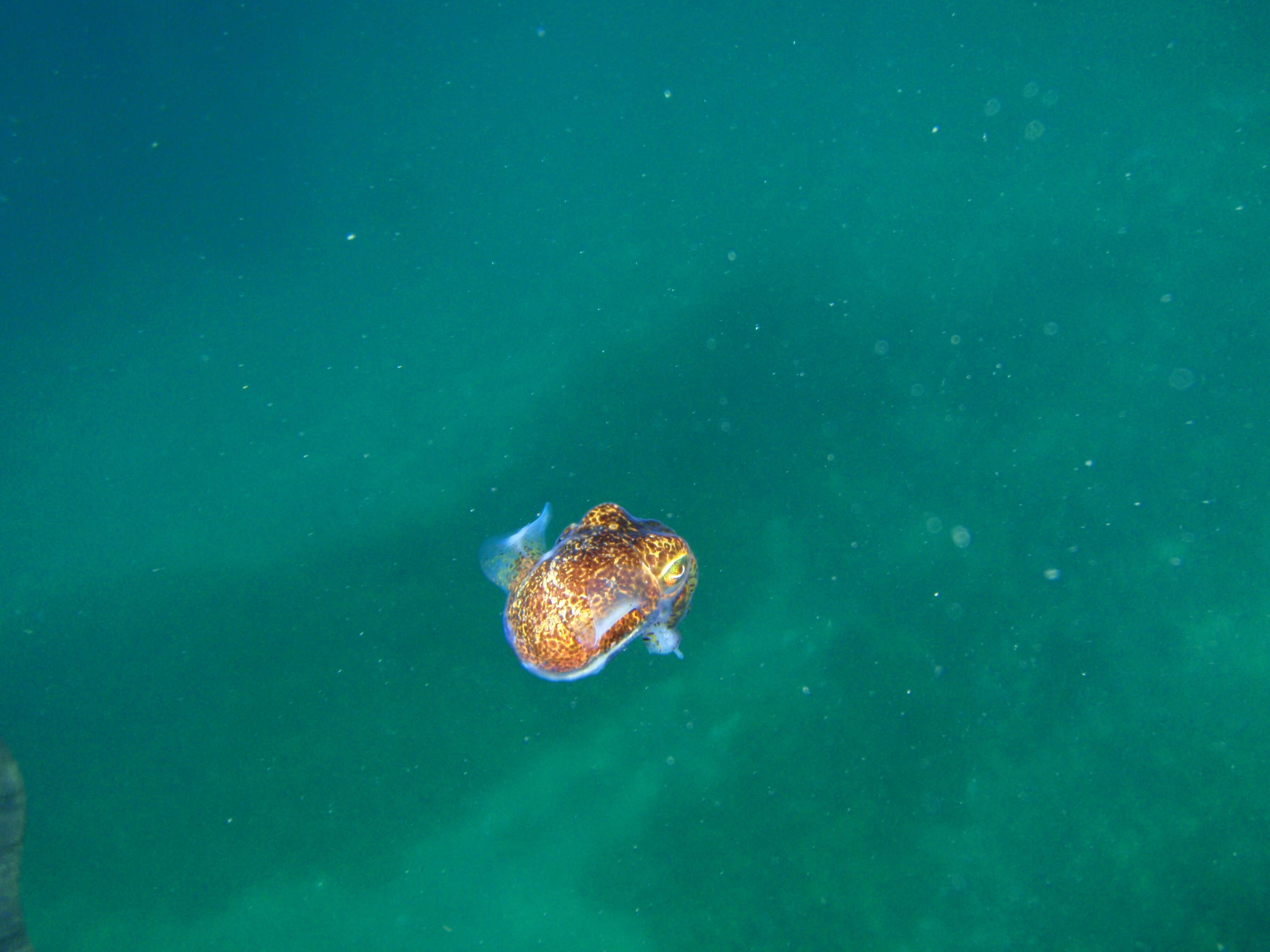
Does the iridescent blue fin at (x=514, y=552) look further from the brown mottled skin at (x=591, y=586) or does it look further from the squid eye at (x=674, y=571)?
the squid eye at (x=674, y=571)

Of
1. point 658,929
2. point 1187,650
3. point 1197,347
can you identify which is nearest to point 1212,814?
point 1187,650

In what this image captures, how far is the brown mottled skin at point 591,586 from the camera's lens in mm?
4008

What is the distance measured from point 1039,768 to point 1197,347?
4.17 m

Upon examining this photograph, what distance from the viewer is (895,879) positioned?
5.65 m

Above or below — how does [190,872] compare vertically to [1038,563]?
above

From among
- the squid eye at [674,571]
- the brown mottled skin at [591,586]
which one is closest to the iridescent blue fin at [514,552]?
the brown mottled skin at [591,586]

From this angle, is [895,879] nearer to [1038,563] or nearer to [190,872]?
[1038,563]

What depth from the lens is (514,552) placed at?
5082 mm

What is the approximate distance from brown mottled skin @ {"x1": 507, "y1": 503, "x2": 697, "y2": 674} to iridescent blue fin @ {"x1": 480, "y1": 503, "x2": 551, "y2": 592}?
32cm

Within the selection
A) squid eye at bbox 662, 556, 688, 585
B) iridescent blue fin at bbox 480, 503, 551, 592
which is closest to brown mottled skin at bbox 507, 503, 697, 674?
squid eye at bbox 662, 556, 688, 585

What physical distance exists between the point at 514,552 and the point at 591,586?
1.30 meters

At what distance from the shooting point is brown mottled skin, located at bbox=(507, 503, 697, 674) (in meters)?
4.01

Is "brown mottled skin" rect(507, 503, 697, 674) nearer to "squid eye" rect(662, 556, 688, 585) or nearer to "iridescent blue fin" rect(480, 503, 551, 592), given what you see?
"squid eye" rect(662, 556, 688, 585)

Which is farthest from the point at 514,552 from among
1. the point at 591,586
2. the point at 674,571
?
the point at 674,571
